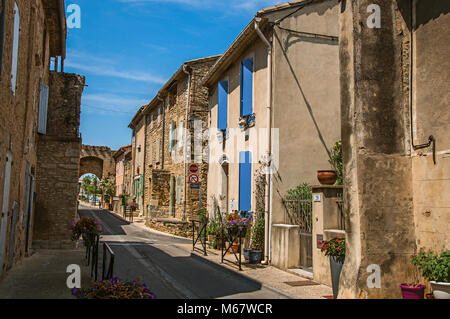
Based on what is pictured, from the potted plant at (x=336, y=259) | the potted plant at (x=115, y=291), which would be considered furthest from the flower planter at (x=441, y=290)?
the potted plant at (x=115, y=291)

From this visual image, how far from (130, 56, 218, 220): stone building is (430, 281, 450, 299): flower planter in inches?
424

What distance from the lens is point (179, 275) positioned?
8.20 metres

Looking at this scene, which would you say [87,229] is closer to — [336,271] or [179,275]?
[179,275]

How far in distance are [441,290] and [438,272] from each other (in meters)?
0.22

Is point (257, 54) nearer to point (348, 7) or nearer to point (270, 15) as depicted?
point (270, 15)

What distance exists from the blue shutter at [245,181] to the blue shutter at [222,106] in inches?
70.8

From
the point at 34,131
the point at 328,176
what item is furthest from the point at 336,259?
the point at 34,131

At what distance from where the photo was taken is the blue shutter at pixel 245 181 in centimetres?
1067

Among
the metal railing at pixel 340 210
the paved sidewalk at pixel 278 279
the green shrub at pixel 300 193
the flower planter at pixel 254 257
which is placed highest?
the green shrub at pixel 300 193

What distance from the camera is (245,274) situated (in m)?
8.00

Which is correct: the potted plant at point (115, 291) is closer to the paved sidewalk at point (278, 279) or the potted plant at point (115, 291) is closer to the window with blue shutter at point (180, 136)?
the paved sidewalk at point (278, 279)

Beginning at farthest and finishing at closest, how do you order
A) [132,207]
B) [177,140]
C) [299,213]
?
[132,207]
[177,140]
[299,213]

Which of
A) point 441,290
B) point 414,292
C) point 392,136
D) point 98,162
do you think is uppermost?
point 98,162
